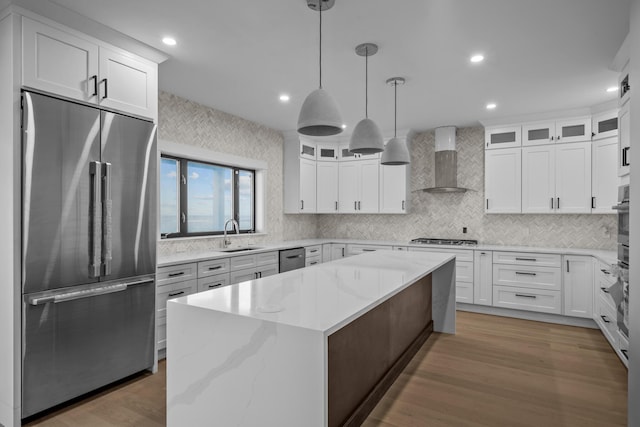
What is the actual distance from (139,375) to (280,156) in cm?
368

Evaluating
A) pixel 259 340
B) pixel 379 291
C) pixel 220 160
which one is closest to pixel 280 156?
pixel 220 160

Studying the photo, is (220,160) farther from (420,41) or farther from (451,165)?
(451,165)

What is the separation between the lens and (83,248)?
2500 millimetres

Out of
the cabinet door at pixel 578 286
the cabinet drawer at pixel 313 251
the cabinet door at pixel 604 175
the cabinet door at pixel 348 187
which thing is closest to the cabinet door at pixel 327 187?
the cabinet door at pixel 348 187

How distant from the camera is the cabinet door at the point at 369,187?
585cm

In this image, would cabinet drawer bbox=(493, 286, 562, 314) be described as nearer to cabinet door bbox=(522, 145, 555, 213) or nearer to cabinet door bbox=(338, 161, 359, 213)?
cabinet door bbox=(522, 145, 555, 213)

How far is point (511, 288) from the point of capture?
15.2 feet

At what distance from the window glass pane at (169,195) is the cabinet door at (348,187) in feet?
8.97

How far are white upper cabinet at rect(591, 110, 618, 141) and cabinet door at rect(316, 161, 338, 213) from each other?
3501 millimetres

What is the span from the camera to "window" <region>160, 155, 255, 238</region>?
415cm

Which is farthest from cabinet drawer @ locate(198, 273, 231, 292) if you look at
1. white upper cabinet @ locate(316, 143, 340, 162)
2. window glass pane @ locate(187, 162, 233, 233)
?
white upper cabinet @ locate(316, 143, 340, 162)

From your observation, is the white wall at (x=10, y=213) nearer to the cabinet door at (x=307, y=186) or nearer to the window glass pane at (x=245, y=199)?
the window glass pane at (x=245, y=199)

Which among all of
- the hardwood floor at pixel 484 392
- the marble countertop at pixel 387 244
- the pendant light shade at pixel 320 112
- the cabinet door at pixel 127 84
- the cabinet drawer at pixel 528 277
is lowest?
the hardwood floor at pixel 484 392

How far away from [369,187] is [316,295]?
4.09 meters
